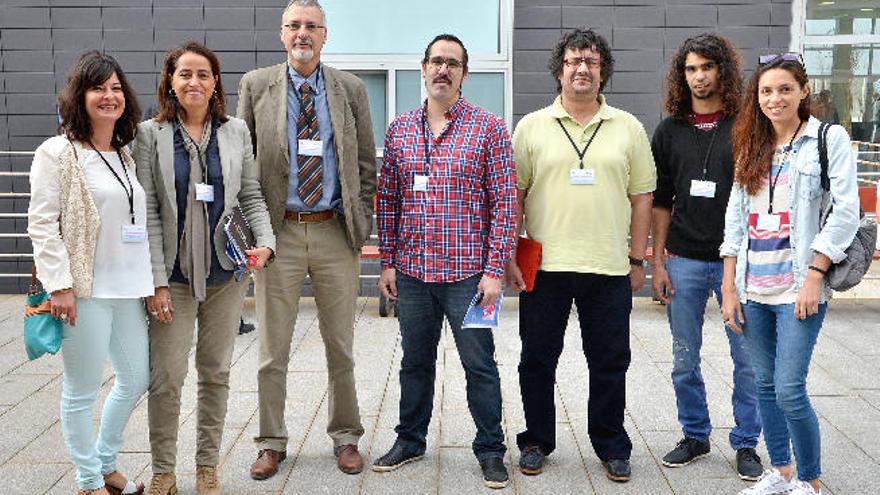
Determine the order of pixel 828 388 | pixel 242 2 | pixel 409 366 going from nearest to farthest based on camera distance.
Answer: pixel 409 366
pixel 828 388
pixel 242 2

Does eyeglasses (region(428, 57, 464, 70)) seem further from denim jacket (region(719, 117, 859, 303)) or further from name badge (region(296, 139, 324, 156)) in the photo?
denim jacket (region(719, 117, 859, 303))

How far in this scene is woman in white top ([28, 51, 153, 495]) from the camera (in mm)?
2773

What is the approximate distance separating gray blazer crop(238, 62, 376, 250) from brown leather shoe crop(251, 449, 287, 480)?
972 mm

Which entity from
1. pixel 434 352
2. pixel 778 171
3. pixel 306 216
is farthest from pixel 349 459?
pixel 778 171

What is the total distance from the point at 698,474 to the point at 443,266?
1.43m

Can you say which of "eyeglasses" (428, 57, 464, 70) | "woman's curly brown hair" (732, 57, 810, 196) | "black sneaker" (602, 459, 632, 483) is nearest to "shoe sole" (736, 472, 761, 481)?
"black sneaker" (602, 459, 632, 483)

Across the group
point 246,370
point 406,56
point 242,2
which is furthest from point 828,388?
point 242,2

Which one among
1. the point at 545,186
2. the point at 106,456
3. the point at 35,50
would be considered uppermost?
the point at 35,50

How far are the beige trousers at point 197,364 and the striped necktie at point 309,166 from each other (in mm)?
434

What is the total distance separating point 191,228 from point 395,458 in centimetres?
136

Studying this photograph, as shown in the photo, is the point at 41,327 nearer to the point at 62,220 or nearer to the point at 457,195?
the point at 62,220

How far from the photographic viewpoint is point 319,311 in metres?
3.62

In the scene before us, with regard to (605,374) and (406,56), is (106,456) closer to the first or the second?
(605,374)

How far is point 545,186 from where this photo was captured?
11.0ft
